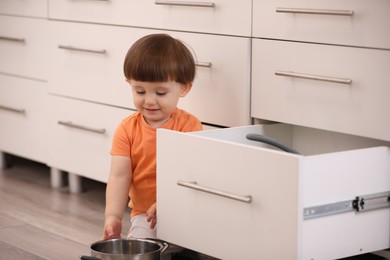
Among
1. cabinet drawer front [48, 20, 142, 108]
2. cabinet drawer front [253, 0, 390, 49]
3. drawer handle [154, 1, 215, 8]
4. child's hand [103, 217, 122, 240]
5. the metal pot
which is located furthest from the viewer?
cabinet drawer front [48, 20, 142, 108]

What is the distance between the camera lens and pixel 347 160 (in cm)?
157

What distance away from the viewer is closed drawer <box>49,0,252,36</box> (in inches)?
77.1

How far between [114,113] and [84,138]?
17 centimetres

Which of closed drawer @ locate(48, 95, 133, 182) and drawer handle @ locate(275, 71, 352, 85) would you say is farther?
closed drawer @ locate(48, 95, 133, 182)

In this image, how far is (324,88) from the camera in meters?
1.79

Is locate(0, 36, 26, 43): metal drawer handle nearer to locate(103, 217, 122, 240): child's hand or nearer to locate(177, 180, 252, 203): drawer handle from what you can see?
locate(103, 217, 122, 240): child's hand

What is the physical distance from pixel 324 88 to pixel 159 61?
0.38 metres

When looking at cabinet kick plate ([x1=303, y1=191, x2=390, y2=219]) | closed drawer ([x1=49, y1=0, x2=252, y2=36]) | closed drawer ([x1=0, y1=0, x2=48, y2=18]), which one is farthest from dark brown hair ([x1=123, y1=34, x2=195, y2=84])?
closed drawer ([x1=0, y1=0, x2=48, y2=18])

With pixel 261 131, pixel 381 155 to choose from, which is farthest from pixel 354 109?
pixel 261 131

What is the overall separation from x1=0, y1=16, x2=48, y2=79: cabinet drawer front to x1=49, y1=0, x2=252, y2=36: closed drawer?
4.5 inches

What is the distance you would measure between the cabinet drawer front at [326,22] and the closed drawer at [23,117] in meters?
0.98

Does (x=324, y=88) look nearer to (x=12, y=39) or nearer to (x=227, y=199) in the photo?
(x=227, y=199)

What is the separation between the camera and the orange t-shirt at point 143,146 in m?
1.97

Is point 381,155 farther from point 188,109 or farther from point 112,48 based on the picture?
point 112,48
